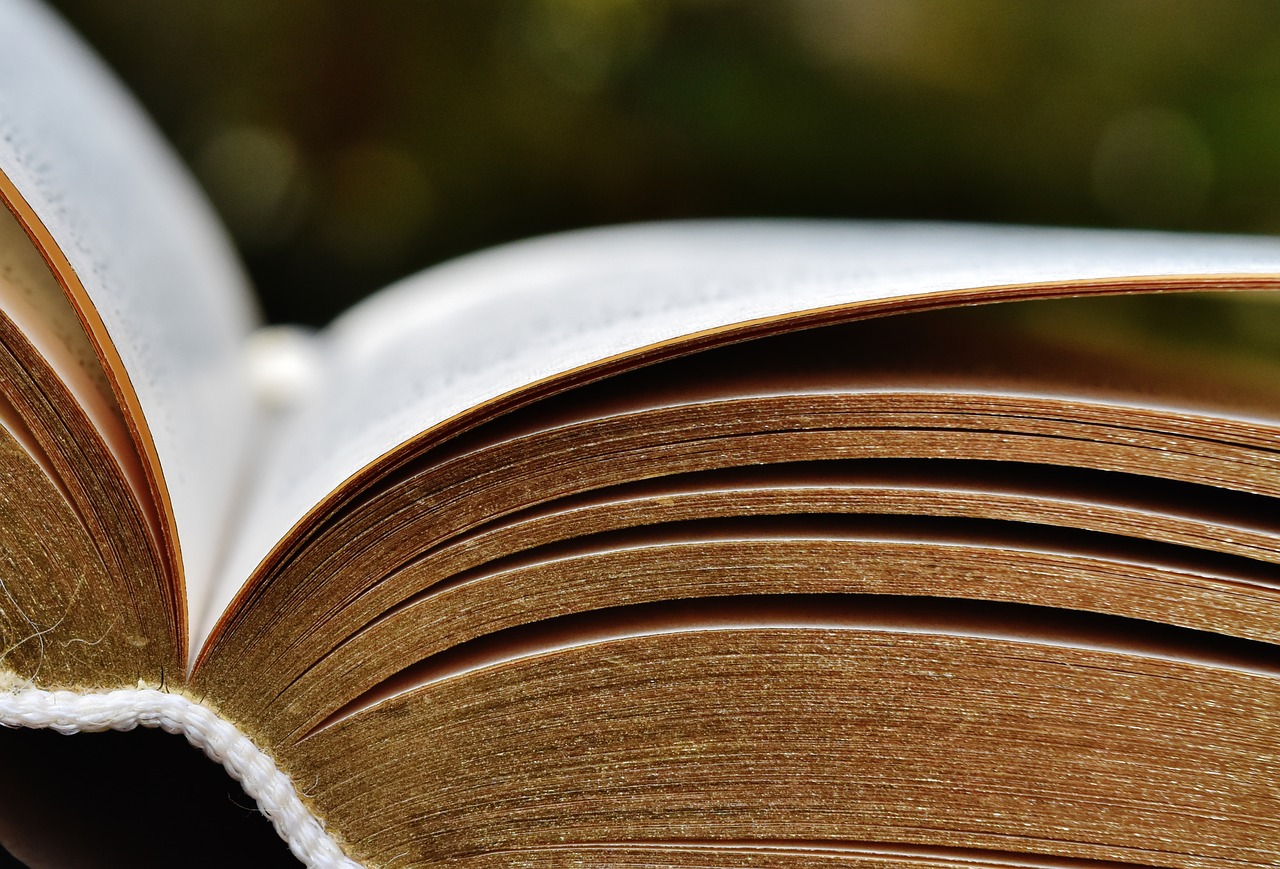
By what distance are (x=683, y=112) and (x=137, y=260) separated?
1.56 feet

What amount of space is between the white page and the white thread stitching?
3 centimetres

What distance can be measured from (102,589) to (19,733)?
9cm

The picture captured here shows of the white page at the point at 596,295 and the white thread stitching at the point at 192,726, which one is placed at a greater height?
the white page at the point at 596,295

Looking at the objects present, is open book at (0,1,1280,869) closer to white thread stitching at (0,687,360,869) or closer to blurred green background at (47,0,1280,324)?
white thread stitching at (0,687,360,869)

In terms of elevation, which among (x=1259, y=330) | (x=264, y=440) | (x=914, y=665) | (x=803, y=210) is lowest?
(x=914, y=665)

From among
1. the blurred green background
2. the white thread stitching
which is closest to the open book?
the white thread stitching

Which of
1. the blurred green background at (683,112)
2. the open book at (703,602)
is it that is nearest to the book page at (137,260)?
→ the open book at (703,602)

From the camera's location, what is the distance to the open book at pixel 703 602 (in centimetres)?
35

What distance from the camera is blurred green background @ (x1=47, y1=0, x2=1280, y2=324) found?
745 mm

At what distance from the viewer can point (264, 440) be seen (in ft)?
1.95

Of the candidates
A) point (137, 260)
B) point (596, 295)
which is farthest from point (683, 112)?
point (137, 260)

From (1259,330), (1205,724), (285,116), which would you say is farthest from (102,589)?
(1259,330)

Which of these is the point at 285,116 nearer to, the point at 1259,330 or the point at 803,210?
the point at 803,210

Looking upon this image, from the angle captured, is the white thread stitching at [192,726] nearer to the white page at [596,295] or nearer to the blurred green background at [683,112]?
the white page at [596,295]
